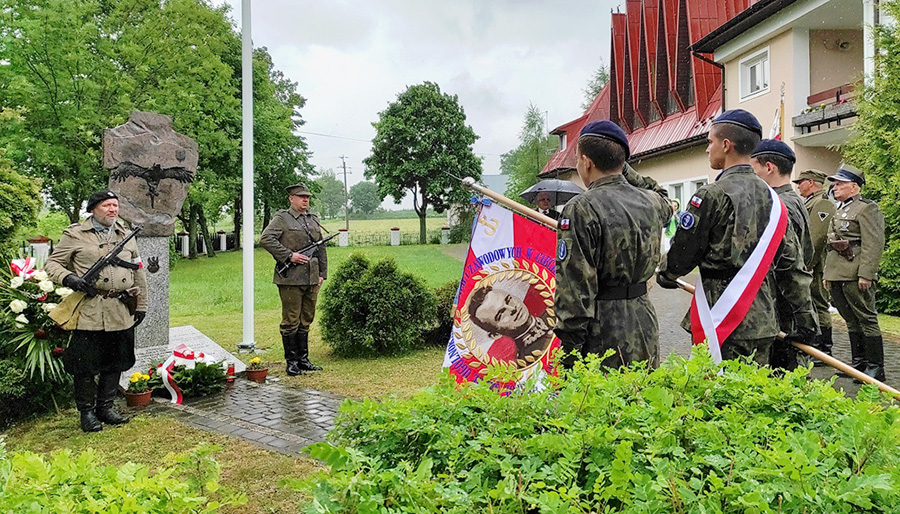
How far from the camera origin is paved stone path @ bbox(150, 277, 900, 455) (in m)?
5.42

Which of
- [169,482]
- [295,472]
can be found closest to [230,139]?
[295,472]

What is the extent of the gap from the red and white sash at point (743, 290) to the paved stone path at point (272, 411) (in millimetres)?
2084

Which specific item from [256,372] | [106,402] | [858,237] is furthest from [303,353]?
[858,237]

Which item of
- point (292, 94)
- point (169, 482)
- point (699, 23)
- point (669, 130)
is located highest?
point (292, 94)

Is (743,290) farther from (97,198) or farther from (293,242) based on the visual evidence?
(293,242)

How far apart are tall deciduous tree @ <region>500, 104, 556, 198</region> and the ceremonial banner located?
3625 cm

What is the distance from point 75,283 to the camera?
5.39m

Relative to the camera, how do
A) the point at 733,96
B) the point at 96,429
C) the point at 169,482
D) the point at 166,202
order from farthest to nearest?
the point at 733,96 → the point at 166,202 → the point at 96,429 → the point at 169,482

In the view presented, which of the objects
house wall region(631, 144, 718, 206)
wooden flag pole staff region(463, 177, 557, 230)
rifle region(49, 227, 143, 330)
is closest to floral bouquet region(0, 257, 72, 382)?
rifle region(49, 227, 143, 330)

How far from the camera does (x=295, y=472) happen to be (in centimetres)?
451

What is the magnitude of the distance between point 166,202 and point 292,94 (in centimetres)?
4511

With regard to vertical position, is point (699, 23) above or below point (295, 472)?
above

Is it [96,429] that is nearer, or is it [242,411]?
[96,429]

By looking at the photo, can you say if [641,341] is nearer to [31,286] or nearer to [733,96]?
[31,286]
